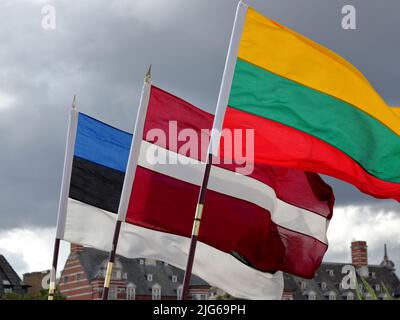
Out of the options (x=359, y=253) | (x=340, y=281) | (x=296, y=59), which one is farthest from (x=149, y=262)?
(x=296, y=59)

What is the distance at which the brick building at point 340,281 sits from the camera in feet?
415

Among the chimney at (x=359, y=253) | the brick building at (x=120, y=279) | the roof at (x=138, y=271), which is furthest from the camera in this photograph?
the chimney at (x=359, y=253)

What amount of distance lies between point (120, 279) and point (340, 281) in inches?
1400

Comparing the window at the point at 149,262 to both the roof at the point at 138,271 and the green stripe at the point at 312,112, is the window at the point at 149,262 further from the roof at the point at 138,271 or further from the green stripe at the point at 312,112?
the green stripe at the point at 312,112

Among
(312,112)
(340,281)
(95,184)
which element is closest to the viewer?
(312,112)

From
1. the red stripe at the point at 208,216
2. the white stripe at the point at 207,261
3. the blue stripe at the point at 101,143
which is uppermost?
the blue stripe at the point at 101,143

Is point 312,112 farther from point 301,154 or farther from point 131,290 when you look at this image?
point 131,290

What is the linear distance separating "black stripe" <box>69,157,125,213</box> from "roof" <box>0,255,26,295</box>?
79.2m

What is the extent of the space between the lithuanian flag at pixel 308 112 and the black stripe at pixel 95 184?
623cm

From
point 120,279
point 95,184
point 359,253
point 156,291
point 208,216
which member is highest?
point 359,253

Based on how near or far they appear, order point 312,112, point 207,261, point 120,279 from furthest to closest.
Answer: point 120,279 < point 207,261 < point 312,112

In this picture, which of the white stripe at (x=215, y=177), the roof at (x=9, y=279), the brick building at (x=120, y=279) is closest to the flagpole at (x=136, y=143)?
the white stripe at (x=215, y=177)

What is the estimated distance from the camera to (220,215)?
71.8 ft

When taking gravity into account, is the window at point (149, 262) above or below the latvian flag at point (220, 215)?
above
